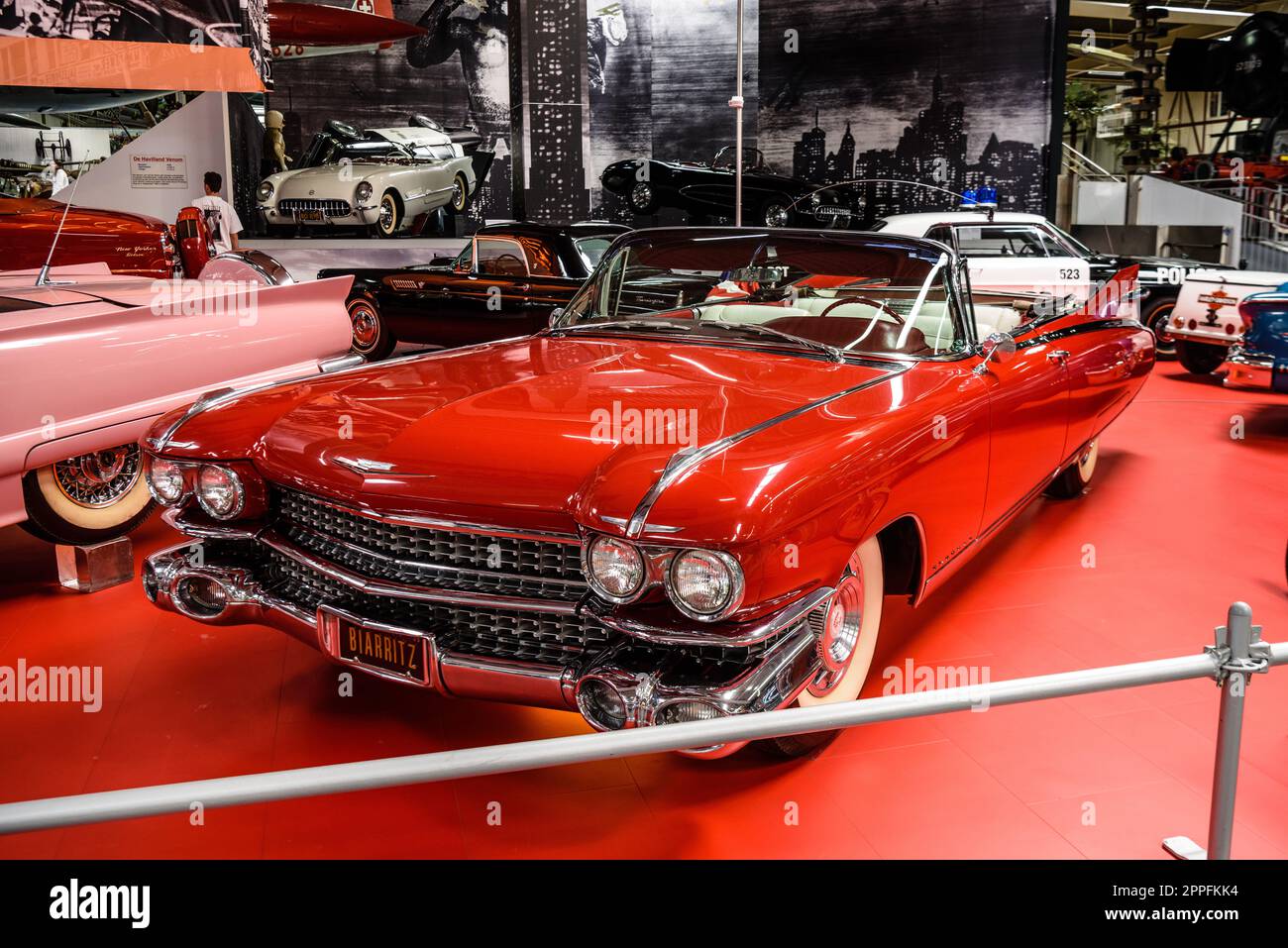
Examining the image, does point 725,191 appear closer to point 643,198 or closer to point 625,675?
point 643,198

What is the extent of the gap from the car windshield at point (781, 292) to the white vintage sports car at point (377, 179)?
714cm

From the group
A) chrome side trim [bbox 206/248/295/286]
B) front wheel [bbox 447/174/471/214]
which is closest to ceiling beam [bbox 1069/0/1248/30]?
front wheel [bbox 447/174/471/214]

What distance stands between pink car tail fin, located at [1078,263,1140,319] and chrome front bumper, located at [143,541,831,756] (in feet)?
10.3

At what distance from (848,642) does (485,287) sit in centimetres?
542

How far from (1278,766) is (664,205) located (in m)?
9.77

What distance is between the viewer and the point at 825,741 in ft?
9.07

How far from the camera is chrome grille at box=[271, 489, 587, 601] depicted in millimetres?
2385

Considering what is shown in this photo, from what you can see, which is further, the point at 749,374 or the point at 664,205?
the point at 664,205

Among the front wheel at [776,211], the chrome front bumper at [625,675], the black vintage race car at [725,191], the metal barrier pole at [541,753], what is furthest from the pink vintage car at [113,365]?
the front wheel at [776,211]

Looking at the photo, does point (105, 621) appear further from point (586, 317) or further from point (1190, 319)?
point (1190, 319)

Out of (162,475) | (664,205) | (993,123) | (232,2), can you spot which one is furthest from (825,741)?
(993,123)

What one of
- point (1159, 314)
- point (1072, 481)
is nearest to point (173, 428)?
point (1072, 481)

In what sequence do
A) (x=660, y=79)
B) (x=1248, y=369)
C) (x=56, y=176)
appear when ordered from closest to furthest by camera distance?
(x=1248, y=369)
(x=56, y=176)
(x=660, y=79)

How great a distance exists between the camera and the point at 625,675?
2.15 m
